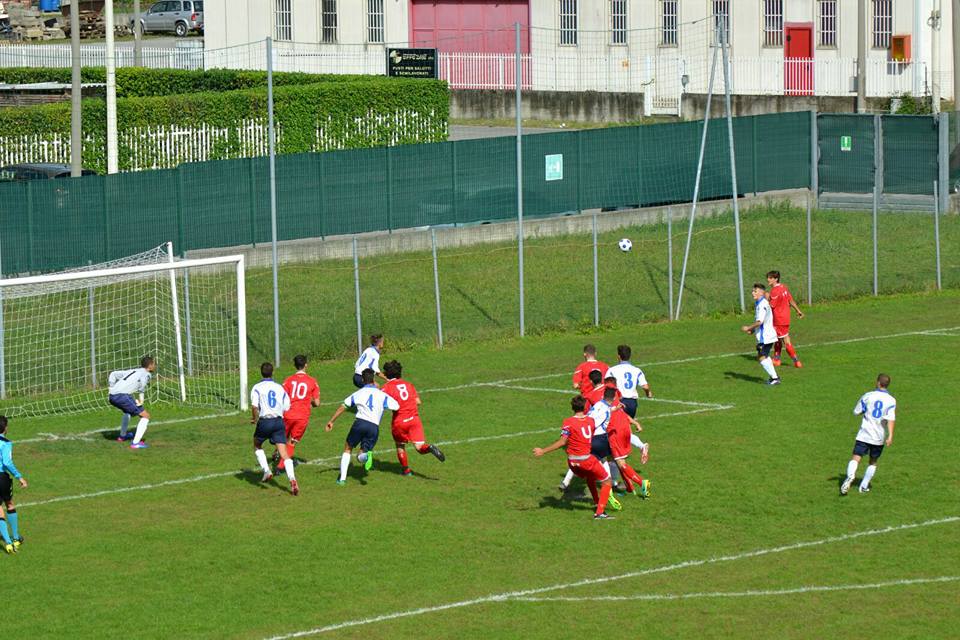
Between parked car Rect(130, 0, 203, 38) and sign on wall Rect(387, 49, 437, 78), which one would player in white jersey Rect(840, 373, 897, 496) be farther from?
parked car Rect(130, 0, 203, 38)

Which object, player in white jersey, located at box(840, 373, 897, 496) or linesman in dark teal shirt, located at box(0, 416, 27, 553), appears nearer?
linesman in dark teal shirt, located at box(0, 416, 27, 553)

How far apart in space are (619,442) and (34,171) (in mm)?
25890

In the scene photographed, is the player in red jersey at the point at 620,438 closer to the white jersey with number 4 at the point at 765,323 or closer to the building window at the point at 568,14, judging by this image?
the white jersey with number 4 at the point at 765,323

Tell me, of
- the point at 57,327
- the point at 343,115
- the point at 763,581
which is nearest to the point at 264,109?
the point at 343,115

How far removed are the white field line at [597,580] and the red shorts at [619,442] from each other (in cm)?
235

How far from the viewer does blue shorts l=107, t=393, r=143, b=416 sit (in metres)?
24.5

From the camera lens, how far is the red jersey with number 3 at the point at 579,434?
19.6 metres

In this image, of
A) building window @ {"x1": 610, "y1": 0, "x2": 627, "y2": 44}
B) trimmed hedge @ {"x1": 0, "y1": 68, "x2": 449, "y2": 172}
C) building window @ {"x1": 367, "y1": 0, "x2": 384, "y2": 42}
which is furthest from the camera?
building window @ {"x1": 367, "y1": 0, "x2": 384, "y2": 42}

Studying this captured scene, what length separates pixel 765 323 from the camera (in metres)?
29.0

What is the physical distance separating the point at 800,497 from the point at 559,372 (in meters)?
10.3

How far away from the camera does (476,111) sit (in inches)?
2379

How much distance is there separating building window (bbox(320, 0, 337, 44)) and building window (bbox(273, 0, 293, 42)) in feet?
4.20

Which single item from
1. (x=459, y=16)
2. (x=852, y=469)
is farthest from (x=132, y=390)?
(x=459, y=16)

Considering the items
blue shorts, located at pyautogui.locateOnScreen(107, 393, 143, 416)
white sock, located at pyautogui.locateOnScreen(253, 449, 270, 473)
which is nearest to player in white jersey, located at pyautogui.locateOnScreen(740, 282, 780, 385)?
white sock, located at pyautogui.locateOnScreen(253, 449, 270, 473)
